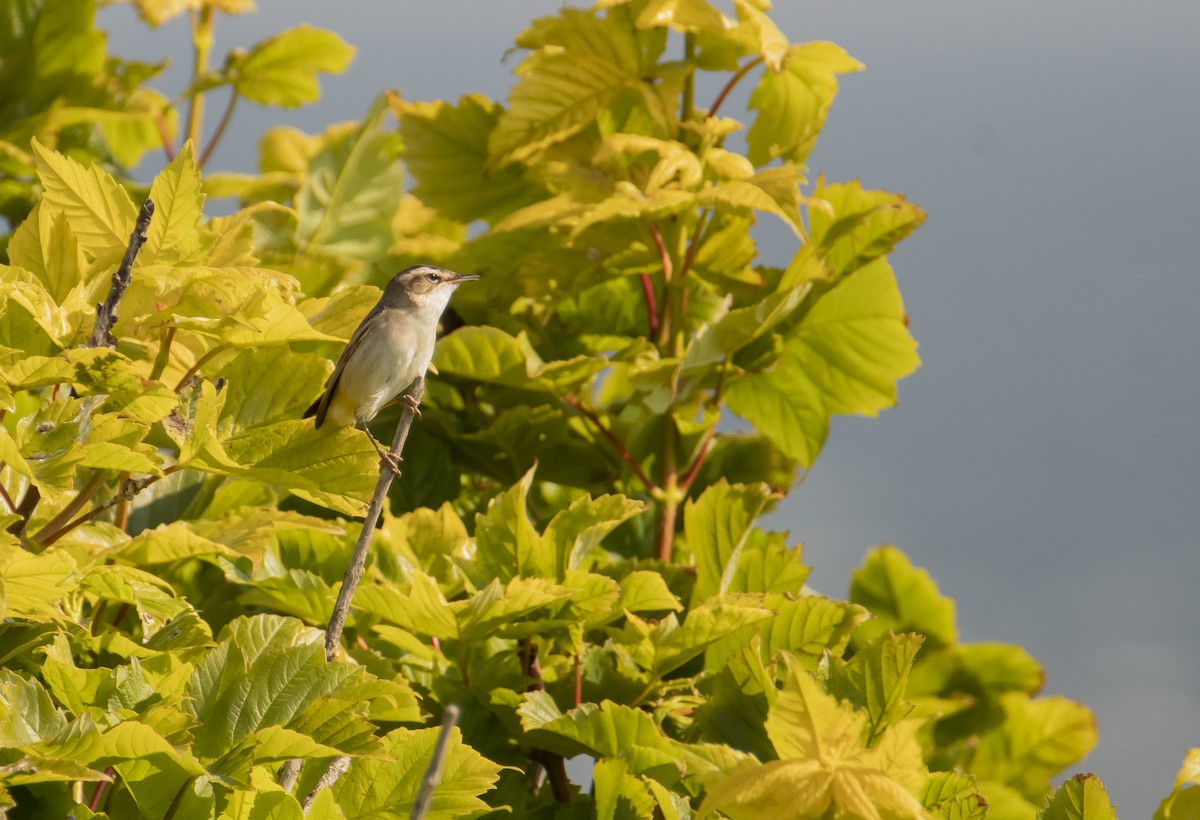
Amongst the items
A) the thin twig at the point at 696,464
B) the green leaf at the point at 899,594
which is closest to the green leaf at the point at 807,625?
the thin twig at the point at 696,464

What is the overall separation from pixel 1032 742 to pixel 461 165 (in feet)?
5.39

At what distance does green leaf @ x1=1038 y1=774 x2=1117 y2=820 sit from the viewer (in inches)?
55.3

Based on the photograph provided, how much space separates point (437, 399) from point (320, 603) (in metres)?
0.71

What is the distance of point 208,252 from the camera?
1549 mm

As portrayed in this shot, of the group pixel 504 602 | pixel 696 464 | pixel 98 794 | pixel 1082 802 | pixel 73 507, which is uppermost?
pixel 696 464

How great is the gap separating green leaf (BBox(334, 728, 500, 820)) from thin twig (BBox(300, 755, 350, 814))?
11 millimetres

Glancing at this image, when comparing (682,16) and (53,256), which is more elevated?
(682,16)

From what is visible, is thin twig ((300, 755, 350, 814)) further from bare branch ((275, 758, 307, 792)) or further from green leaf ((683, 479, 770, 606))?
green leaf ((683, 479, 770, 606))

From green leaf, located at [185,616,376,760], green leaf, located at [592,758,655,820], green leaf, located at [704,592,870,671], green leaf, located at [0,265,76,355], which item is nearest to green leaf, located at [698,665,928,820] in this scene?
green leaf, located at [592,758,655,820]

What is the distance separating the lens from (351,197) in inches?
112

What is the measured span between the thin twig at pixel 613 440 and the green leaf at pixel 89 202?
748 mm

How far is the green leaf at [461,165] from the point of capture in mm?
2344

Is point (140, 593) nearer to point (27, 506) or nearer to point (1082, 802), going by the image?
point (27, 506)

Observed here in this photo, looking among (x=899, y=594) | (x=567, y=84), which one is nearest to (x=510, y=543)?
(x=567, y=84)
